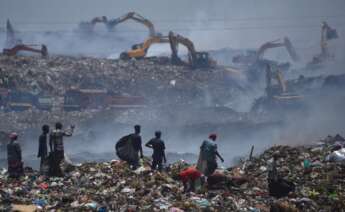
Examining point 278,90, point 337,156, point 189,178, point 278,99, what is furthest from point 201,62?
point 189,178

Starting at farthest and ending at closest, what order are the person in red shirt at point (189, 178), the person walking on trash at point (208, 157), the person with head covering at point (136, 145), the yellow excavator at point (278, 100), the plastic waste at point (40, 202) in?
the yellow excavator at point (278, 100) < the person with head covering at point (136, 145) < the person walking on trash at point (208, 157) < the person in red shirt at point (189, 178) < the plastic waste at point (40, 202)

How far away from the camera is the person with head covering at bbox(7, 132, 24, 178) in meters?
12.8

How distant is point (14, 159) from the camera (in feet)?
41.9

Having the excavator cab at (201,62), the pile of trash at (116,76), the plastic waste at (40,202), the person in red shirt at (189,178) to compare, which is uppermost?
the excavator cab at (201,62)

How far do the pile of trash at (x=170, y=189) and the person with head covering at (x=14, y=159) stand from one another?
8.6 inches

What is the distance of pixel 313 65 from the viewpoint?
1678 inches

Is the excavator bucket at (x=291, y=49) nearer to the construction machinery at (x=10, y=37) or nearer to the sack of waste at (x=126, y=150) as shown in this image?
the construction machinery at (x=10, y=37)

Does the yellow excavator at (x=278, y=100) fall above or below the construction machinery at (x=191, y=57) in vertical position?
below

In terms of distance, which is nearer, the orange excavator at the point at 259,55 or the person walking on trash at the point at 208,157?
→ the person walking on trash at the point at 208,157

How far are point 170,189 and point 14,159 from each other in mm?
3785

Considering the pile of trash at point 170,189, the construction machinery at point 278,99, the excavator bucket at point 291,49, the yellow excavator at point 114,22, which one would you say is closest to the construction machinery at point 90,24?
the yellow excavator at point 114,22

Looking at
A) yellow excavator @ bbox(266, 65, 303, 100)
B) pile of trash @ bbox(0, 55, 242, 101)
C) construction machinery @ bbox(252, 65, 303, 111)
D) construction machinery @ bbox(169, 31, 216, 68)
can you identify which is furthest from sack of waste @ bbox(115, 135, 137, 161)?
construction machinery @ bbox(169, 31, 216, 68)

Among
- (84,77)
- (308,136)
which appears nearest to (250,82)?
(84,77)

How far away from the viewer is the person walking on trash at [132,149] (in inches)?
517
